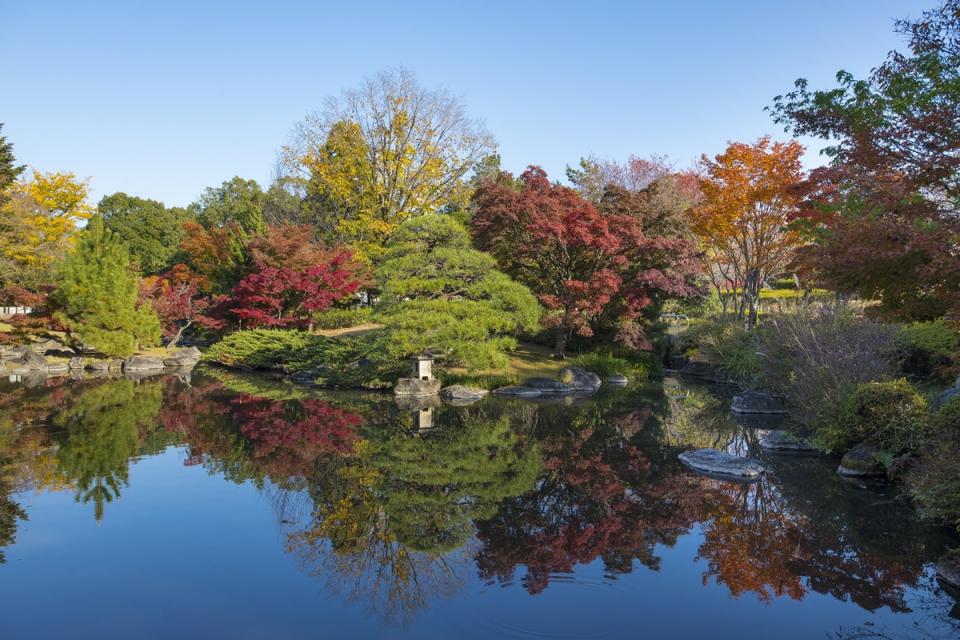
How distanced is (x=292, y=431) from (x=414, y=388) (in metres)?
4.37

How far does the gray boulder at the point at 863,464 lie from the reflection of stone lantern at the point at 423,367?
29.8 ft

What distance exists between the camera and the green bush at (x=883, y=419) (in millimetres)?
7836

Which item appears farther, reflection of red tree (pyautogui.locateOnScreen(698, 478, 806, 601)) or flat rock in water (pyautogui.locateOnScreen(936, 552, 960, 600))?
reflection of red tree (pyautogui.locateOnScreen(698, 478, 806, 601))

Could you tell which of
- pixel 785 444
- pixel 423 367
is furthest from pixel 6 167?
pixel 785 444

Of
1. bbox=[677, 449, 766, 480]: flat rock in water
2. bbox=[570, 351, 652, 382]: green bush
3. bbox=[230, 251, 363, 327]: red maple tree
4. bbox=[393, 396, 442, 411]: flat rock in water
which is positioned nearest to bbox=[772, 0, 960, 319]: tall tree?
bbox=[677, 449, 766, 480]: flat rock in water

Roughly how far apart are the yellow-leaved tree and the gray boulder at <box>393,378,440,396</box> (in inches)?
539

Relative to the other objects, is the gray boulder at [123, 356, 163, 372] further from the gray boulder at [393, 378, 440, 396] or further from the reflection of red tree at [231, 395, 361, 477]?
the gray boulder at [393, 378, 440, 396]

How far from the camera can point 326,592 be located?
5094 mm

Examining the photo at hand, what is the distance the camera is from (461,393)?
1458cm

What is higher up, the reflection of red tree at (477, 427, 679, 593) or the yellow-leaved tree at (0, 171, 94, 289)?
the yellow-leaved tree at (0, 171, 94, 289)

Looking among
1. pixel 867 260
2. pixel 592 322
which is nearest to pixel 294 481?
pixel 867 260

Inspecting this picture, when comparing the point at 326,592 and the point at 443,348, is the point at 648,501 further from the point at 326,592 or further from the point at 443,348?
the point at 443,348

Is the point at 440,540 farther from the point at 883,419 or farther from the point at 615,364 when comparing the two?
the point at 615,364

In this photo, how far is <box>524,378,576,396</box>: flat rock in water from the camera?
50.7 ft
